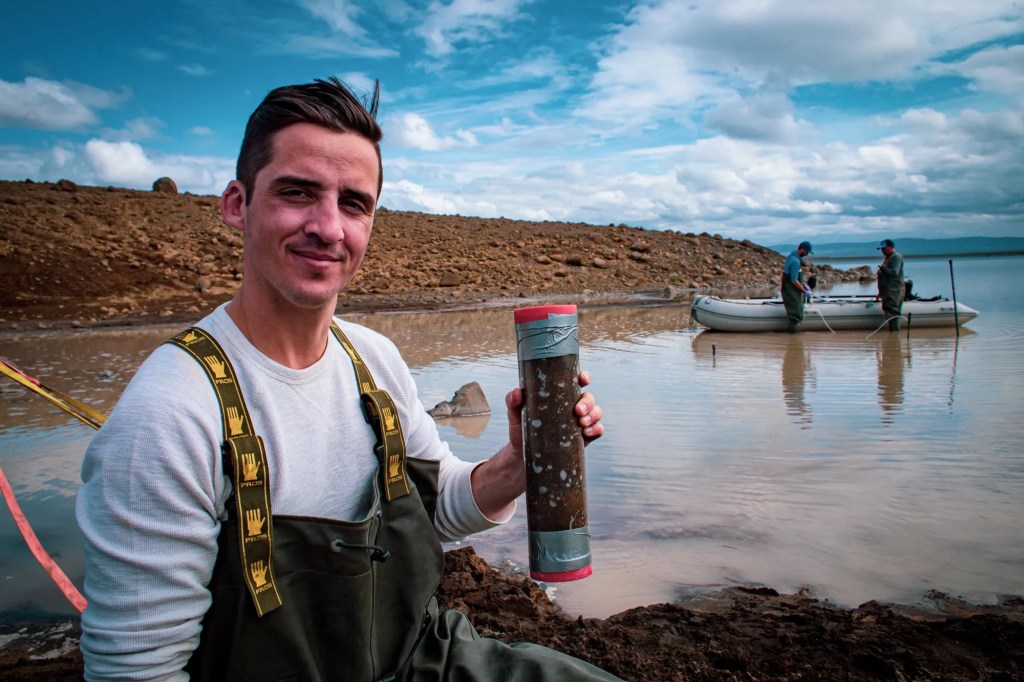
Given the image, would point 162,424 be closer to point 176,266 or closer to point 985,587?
point 985,587

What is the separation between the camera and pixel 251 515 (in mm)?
1654

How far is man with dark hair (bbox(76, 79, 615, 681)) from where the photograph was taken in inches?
60.7

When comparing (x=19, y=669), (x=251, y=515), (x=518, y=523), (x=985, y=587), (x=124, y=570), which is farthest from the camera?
(x=518, y=523)

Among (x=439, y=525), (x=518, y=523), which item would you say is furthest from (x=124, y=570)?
(x=518, y=523)

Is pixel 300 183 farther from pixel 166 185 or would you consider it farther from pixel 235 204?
pixel 166 185

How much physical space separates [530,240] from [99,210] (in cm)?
1697

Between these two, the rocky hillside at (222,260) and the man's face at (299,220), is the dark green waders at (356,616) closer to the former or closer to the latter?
the man's face at (299,220)

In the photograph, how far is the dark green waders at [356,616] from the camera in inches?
65.2

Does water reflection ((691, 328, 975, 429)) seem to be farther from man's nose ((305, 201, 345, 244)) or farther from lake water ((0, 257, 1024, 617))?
man's nose ((305, 201, 345, 244))

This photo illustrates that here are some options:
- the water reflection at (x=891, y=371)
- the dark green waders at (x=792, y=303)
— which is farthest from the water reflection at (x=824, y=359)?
the dark green waders at (x=792, y=303)

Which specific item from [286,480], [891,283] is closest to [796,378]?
[891,283]

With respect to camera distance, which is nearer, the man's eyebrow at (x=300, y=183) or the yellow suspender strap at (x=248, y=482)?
the yellow suspender strap at (x=248, y=482)

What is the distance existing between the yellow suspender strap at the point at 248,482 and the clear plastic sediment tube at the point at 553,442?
2.17ft

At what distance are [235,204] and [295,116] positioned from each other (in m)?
0.30
